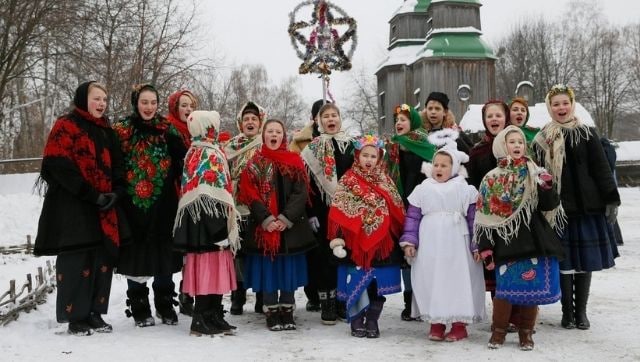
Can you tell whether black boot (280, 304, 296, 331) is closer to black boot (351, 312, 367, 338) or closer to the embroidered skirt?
black boot (351, 312, 367, 338)

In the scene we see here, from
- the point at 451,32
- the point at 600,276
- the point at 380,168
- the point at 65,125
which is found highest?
the point at 451,32

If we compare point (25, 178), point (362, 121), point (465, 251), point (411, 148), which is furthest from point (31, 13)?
point (362, 121)

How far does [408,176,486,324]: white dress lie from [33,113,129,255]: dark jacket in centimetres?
253

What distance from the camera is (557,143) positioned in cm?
500

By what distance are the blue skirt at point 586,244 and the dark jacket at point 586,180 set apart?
4.9 inches

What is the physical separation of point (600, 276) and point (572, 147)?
3326mm

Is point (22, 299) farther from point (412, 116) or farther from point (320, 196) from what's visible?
point (412, 116)

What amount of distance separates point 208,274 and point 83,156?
1.42 meters

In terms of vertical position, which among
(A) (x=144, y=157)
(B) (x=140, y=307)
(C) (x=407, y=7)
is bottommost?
(B) (x=140, y=307)

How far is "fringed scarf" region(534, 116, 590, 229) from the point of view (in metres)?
4.94

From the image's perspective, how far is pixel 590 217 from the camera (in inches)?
196

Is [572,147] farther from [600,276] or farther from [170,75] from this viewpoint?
[170,75]

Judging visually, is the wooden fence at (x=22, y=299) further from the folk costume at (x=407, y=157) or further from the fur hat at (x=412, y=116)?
the fur hat at (x=412, y=116)

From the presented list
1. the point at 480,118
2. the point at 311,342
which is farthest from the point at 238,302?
the point at 480,118
